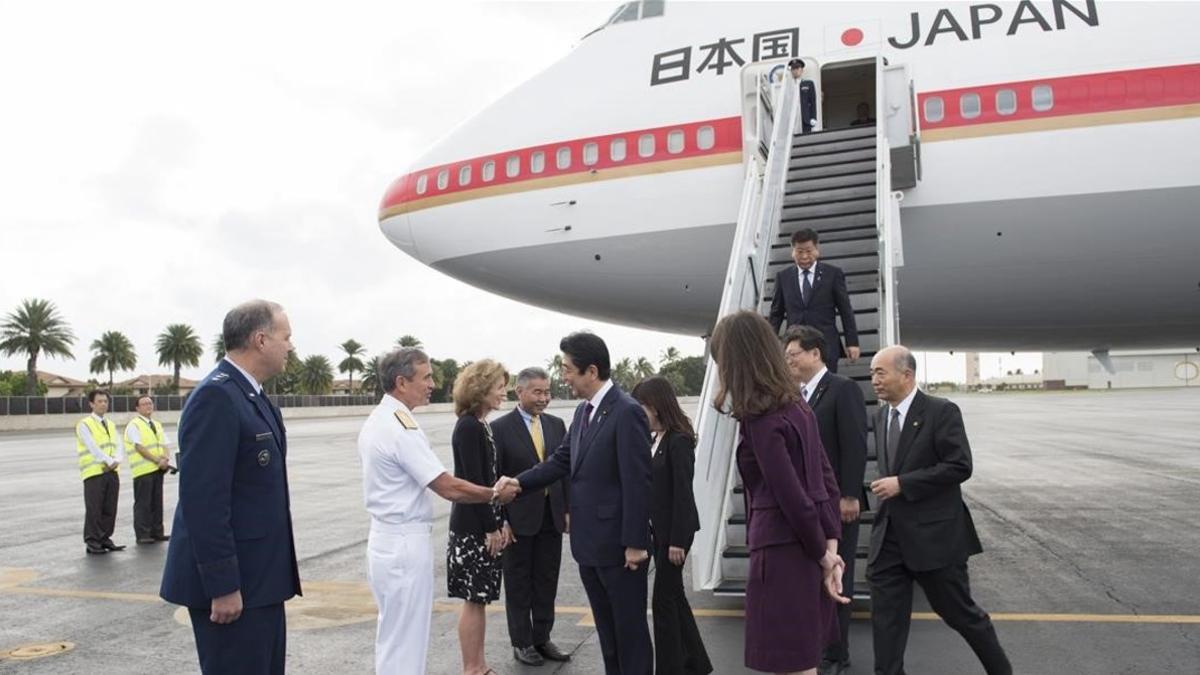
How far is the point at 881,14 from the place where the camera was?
376 inches

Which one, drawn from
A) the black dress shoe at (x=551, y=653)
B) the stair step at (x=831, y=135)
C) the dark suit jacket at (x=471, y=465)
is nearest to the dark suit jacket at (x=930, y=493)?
the black dress shoe at (x=551, y=653)

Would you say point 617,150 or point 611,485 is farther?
point 617,150

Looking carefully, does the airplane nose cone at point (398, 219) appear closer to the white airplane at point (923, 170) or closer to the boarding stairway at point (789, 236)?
the white airplane at point (923, 170)

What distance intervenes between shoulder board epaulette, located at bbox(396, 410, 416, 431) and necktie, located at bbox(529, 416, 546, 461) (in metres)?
1.65

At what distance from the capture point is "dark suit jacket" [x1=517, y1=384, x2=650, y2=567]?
12.4ft

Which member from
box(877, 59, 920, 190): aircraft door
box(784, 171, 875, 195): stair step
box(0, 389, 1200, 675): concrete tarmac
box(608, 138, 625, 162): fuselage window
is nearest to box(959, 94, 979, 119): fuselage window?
box(877, 59, 920, 190): aircraft door

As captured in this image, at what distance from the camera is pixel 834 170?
899 centimetres

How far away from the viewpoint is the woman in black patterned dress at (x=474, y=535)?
14.4 ft

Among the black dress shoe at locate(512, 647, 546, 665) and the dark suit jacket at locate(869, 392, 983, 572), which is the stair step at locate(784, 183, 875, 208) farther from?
the black dress shoe at locate(512, 647, 546, 665)

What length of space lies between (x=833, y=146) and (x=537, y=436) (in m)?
5.81

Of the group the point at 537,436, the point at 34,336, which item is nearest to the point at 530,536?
the point at 537,436

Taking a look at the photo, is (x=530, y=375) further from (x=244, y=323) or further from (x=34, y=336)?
(x=34, y=336)

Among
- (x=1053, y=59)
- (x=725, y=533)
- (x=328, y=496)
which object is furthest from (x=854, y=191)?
(x=328, y=496)

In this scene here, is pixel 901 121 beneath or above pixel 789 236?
above
